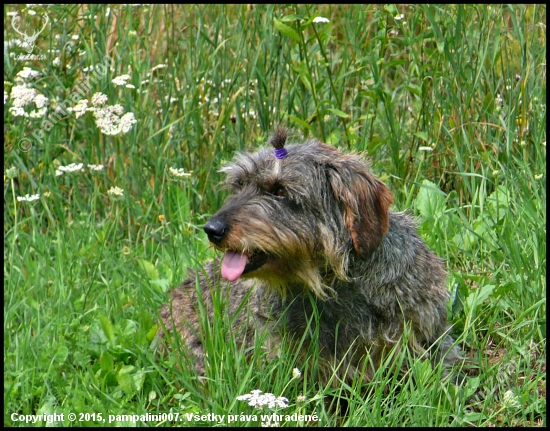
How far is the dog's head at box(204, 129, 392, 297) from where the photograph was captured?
3791 millimetres

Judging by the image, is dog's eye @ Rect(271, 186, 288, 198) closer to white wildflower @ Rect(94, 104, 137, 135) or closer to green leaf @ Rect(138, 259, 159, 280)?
green leaf @ Rect(138, 259, 159, 280)

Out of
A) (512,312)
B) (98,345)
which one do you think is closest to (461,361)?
(512,312)

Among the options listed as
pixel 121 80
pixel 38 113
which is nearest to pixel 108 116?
pixel 121 80

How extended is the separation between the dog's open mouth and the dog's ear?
1.46ft

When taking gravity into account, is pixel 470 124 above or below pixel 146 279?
above

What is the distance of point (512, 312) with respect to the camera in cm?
446

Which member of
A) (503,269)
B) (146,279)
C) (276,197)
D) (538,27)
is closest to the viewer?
(276,197)

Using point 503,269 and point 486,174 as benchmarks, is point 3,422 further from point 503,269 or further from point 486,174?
point 486,174

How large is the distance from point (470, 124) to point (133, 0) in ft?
9.00

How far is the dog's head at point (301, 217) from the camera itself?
3.79 m

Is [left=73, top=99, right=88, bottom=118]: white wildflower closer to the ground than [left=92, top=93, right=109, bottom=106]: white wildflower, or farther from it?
closer to the ground

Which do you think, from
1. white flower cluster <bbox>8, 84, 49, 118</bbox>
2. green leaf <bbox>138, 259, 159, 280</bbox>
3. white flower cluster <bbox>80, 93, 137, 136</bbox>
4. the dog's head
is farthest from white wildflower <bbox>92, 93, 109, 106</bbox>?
the dog's head

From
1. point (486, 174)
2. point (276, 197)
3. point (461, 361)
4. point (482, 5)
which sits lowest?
point (461, 361)

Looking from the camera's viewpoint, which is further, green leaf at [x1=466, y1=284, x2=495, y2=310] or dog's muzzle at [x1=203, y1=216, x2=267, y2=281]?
green leaf at [x1=466, y1=284, x2=495, y2=310]
